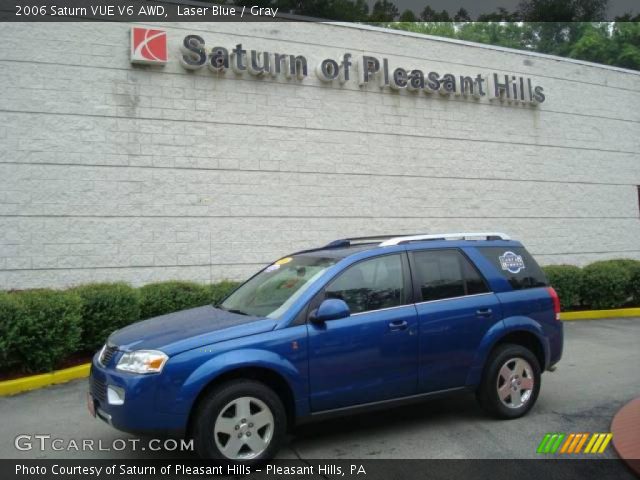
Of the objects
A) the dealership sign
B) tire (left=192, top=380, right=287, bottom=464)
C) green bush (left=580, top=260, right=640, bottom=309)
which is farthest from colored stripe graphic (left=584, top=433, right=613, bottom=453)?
the dealership sign

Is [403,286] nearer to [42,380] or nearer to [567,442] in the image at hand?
[567,442]

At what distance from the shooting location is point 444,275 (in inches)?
224

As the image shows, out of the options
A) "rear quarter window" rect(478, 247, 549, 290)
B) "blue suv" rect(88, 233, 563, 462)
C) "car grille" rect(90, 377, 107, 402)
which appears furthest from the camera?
"rear quarter window" rect(478, 247, 549, 290)

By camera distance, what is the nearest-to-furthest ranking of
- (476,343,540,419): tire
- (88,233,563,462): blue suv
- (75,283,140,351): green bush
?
1. (88,233,563,462): blue suv
2. (476,343,540,419): tire
3. (75,283,140,351): green bush

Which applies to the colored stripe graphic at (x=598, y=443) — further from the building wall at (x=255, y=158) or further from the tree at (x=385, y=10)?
the tree at (x=385, y=10)

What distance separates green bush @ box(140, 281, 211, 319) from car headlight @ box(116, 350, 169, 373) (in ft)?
15.0

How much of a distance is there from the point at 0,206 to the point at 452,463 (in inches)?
335

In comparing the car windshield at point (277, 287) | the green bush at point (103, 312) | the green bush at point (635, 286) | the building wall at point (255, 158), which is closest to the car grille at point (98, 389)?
the car windshield at point (277, 287)

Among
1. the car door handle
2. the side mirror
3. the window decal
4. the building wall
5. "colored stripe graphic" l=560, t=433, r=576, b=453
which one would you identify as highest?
the building wall

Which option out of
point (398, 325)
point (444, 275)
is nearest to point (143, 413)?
point (398, 325)

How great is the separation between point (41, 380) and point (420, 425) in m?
4.81

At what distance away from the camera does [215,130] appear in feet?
37.6

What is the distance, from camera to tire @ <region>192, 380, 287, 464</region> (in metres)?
4.36

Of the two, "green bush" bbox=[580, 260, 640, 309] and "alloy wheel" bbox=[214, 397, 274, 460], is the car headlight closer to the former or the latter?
"alloy wheel" bbox=[214, 397, 274, 460]
